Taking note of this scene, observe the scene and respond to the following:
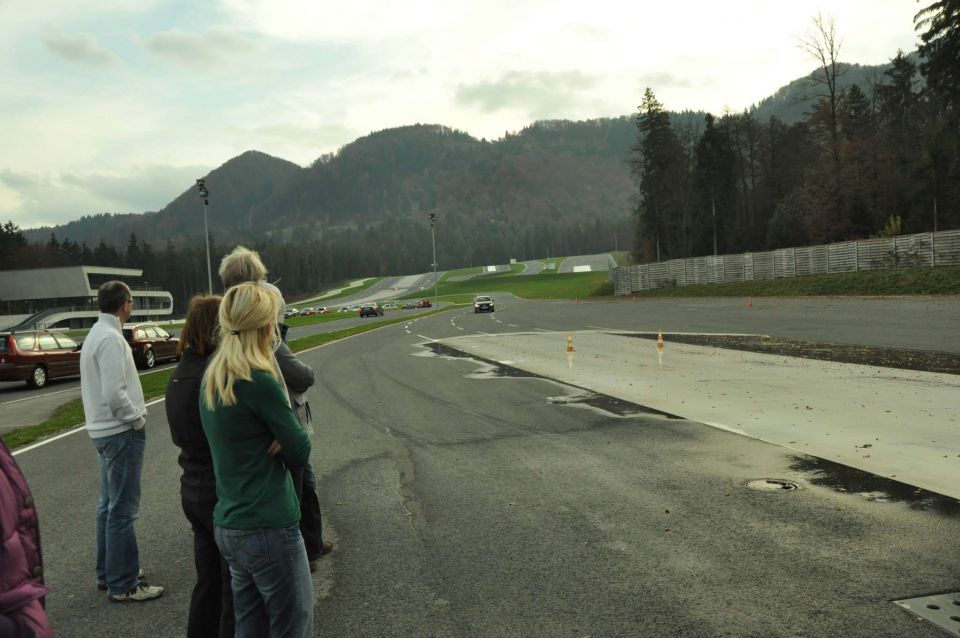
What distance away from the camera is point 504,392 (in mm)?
14016

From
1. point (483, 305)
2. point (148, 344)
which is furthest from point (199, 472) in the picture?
point (483, 305)

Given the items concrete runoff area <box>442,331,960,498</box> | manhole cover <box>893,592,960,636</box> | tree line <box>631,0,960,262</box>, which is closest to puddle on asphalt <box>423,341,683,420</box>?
concrete runoff area <box>442,331,960,498</box>

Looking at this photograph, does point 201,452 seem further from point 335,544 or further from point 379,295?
point 379,295

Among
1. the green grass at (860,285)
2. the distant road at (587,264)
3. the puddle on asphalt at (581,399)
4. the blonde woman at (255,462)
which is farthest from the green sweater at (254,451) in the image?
the distant road at (587,264)

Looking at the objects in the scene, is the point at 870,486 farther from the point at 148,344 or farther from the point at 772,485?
the point at 148,344

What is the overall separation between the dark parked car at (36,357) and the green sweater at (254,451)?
22.4m

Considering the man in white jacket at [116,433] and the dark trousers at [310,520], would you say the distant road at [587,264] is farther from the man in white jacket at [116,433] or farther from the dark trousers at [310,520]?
the man in white jacket at [116,433]

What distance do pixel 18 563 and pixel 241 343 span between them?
4.59ft

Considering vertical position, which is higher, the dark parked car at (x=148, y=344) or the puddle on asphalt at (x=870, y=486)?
the dark parked car at (x=148, y=344)

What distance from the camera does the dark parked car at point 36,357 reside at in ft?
69.5

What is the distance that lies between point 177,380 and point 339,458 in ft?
17.2

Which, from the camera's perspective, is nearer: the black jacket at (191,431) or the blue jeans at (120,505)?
the black jacket at (191,431)

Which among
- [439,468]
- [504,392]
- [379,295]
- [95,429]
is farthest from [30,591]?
[379,295]

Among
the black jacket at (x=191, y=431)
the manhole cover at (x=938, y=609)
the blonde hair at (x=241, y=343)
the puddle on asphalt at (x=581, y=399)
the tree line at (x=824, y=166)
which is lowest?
the puddle on asphalt at (x=581, y=399)
